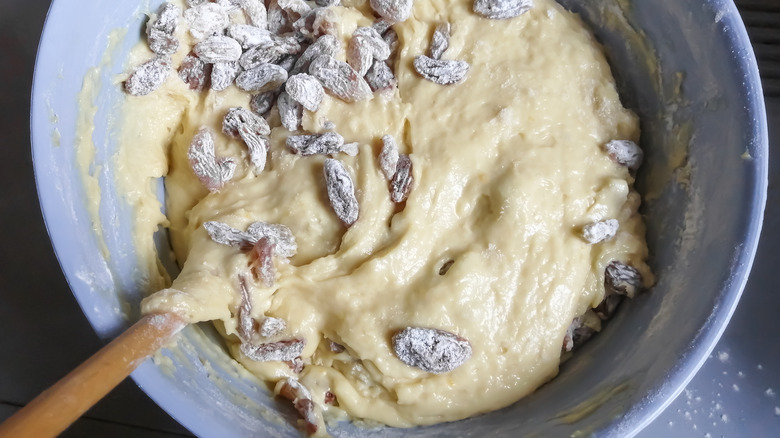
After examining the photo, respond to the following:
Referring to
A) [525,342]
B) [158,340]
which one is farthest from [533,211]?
[158,340]

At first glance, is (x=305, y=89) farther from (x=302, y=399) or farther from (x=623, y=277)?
(x=623, y=277)

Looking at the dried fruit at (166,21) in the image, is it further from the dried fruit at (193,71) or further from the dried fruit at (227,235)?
the dried fruit at (227,235)

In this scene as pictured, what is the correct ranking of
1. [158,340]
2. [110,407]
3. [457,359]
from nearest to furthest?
[158,340]
[457,359]
[110,407]

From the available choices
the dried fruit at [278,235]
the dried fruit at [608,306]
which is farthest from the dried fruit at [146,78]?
the dried fruit at [608,306]

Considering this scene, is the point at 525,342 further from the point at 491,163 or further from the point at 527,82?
the point at 527,82

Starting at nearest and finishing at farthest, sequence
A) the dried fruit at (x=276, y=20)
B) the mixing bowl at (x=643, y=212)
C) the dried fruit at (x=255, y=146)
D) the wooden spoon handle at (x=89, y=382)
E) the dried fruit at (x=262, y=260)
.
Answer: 1. the wooden spoon handle at (x=89, y=382)
2. the mixing bowl at (x=643, y=212)
3. the dried fruit at (x=262, y=260)
4. the dried fruit at (x=255, y=146)
5. the dried fruit at (x=276, y=20)
